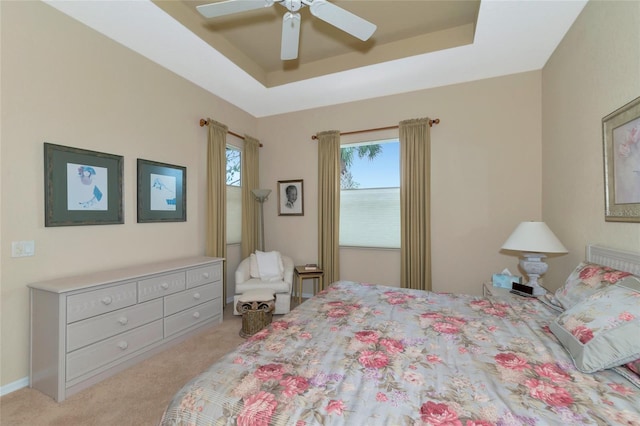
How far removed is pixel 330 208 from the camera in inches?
167

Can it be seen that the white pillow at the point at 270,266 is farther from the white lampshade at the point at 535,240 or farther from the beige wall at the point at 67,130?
the white lampshade at the point at 535,240

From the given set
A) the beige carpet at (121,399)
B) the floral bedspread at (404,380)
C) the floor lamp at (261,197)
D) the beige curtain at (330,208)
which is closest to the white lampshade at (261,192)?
the floor lamp at (261,197)

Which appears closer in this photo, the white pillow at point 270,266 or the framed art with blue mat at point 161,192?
the framed art with blue mat at point 161,192

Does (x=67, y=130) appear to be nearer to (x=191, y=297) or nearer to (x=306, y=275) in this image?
(x=191, y=297)

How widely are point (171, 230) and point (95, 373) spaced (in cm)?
159

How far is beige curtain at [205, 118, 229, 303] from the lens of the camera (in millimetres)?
3734

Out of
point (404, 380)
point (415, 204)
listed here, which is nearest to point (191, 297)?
point (404, 380)

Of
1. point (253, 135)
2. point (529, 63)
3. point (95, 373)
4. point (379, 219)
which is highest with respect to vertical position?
point (529, 63)

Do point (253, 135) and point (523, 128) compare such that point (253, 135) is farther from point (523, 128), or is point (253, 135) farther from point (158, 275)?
point (523, 128)

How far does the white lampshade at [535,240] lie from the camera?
7.89 ft

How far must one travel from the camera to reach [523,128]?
3338 millimetres

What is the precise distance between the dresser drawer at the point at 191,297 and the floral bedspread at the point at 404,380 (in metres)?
1.68

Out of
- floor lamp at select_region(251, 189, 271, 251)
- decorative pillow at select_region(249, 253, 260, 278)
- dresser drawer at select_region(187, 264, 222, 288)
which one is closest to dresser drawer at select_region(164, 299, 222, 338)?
dresser drawer at select_region(187, 264, 222, 288)

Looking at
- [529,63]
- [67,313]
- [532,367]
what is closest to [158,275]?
[67,313]
